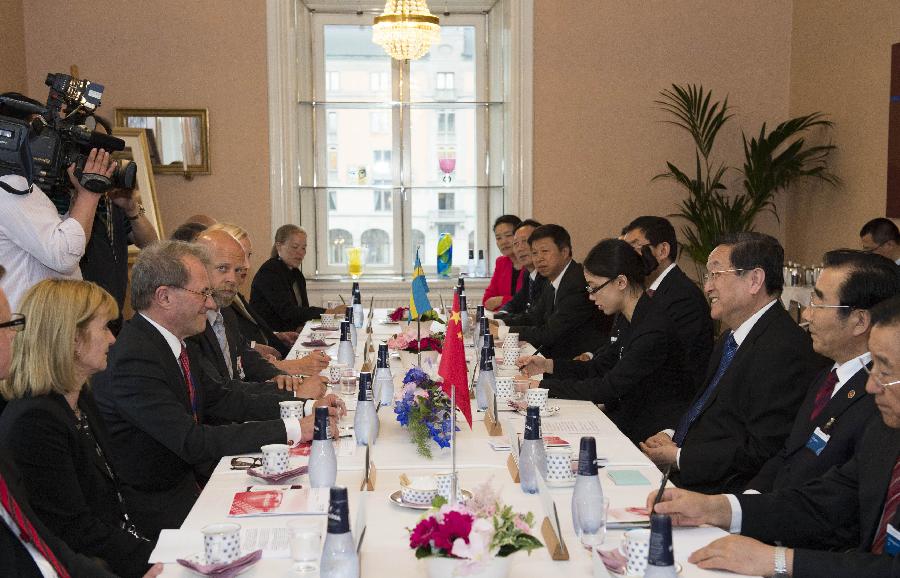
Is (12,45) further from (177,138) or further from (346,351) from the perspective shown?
(346,351)

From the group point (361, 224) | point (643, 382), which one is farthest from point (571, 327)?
point (361, 224)

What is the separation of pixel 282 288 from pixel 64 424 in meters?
4.67

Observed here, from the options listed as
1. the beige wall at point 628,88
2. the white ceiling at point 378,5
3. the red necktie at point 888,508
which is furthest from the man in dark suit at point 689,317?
the white ceiling at point 378,5

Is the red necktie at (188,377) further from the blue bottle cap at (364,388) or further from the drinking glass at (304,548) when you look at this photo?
the drinking glass at (304,548)

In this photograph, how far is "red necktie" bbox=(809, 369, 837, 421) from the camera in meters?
2.72

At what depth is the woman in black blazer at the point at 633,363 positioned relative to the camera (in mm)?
3922

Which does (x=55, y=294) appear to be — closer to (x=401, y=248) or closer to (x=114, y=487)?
(x=114, y=487)

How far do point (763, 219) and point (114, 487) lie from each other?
21.8 ft

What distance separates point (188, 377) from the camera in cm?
323

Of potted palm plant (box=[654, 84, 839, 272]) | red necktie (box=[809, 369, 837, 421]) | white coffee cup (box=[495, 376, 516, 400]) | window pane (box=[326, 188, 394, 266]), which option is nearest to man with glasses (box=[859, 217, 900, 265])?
potted palm plant (box=[654, 84, 839, 272])

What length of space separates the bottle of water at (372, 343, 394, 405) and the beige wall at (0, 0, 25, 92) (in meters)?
4.90

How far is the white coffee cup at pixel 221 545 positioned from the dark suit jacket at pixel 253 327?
3471mm

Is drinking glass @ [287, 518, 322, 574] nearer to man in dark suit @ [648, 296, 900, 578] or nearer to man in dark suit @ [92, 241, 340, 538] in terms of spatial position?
man in dark suit @ [648, 296, 900, 578]

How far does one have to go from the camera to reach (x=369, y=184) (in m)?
8.38
